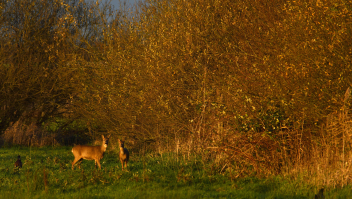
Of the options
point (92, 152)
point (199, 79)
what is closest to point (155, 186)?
point (92, 152)

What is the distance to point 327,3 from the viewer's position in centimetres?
759

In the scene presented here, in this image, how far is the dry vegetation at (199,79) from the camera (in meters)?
7.67

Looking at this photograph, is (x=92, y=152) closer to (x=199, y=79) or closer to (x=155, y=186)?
(x=155, y=186)

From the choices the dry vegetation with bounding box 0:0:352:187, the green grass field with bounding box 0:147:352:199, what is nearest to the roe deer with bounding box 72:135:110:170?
the green grass field with bounding box 0:147:352:199

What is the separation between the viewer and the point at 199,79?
39.9 ft

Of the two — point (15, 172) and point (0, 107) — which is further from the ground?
point (0, 107)

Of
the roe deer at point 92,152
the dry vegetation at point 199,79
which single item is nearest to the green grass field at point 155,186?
the dry vegetation at point 199,79

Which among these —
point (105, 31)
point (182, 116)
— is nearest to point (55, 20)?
point (105, 31)

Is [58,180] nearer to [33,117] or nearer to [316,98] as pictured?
[316,98]

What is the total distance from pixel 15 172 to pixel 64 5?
9879mm

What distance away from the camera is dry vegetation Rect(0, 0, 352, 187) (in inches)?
302

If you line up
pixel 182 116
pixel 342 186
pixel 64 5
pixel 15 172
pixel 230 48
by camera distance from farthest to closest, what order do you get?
pixel 64 5
pixel 182 116
pixel 230 48
pixel 15 172
pixel 342 186

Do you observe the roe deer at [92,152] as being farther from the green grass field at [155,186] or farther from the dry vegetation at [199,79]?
the dry vegetation at [199,79]

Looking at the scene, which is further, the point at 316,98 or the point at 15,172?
the point at 15,172
